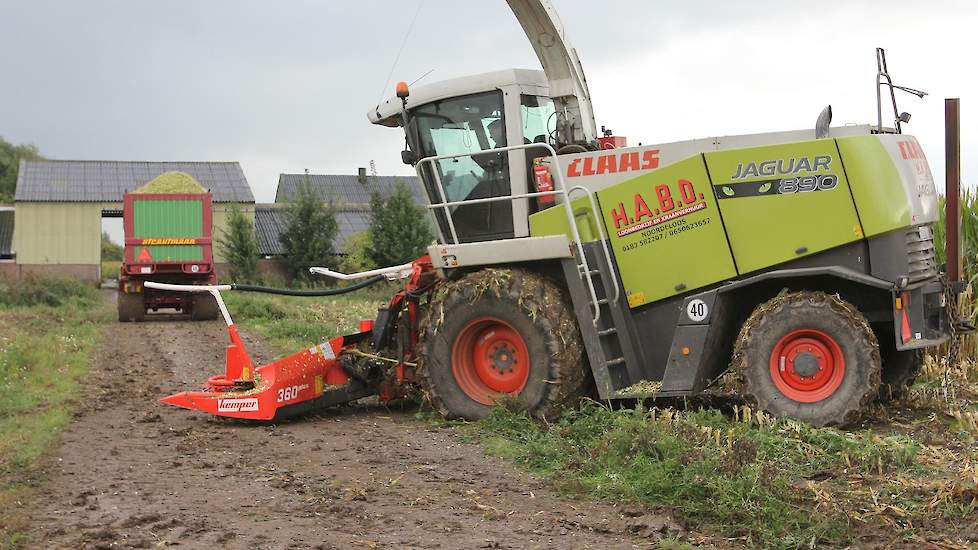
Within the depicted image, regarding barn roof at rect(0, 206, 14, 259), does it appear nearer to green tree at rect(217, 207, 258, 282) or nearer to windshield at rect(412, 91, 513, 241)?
green tree at rect(217, 207, 258, 282)

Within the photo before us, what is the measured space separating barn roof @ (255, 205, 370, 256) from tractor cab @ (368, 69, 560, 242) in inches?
1316

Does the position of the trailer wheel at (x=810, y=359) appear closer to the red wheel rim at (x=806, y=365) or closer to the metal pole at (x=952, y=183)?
the red wheel rim at (x=806, y=365)

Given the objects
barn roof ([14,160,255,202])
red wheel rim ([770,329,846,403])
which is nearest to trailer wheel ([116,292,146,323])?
red wheel rim ([770,329,846,403])

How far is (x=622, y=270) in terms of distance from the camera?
29.8 feet

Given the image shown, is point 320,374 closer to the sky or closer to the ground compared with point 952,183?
closer to the ground

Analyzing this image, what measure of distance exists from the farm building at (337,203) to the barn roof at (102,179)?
2.32m

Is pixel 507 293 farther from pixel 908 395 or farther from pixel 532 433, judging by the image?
pixel 908 395

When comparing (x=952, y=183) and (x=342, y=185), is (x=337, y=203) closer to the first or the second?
(x=342, y=185)

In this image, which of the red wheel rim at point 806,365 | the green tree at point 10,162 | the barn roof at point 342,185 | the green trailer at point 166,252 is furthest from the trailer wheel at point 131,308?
the green tree at point 10,162

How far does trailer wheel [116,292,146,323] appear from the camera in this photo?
23234 mm

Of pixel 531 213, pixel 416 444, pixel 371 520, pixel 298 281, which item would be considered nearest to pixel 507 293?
pixel 531 213

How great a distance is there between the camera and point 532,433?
850 centimetres

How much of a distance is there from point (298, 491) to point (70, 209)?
40.5 metres

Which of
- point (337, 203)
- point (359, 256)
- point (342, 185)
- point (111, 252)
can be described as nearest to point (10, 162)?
point (111, 252)
